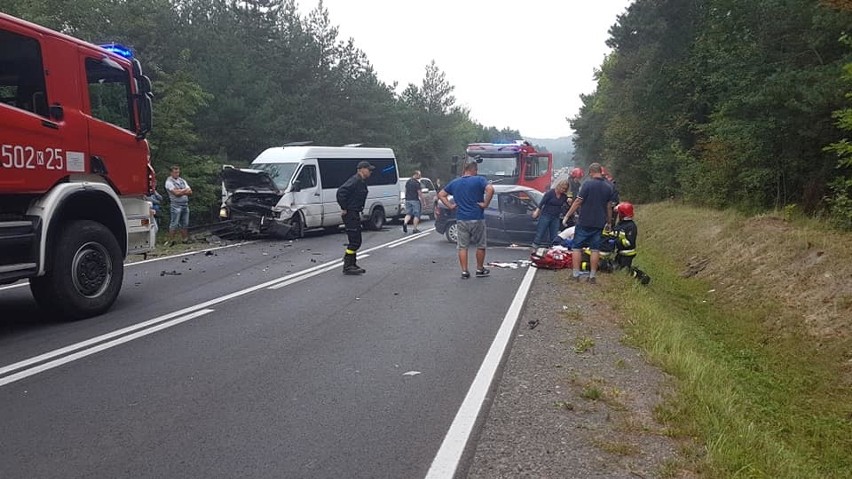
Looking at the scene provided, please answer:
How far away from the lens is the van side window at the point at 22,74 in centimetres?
659

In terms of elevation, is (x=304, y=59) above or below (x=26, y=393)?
above

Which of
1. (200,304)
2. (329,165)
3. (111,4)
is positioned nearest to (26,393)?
(200,304)

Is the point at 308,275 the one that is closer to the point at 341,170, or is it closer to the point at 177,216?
the point at 177,216

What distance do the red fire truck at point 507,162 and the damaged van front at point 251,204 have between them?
31.8 feet

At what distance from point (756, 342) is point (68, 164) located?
880cm

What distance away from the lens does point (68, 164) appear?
7.11m

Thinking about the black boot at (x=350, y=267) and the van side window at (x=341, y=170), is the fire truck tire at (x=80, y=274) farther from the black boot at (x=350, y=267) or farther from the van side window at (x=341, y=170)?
the van side window at (x=341, y=170)

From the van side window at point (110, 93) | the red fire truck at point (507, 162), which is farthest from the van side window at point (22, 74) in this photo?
the red fire truck at point (507, 162)

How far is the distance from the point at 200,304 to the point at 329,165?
10731mm

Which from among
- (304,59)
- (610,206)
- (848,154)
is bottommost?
(610,206)

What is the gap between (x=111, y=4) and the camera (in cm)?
2566

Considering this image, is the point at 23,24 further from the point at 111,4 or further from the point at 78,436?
the point at 111,4

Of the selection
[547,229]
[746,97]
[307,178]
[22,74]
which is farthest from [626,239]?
[307,178]

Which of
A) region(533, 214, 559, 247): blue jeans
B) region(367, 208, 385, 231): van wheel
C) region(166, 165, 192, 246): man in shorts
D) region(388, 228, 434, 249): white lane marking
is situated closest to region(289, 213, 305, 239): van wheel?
region(166, 165, 192, 246): man in shorts
